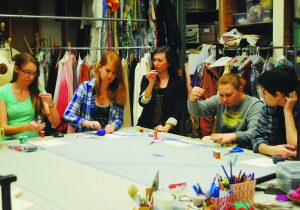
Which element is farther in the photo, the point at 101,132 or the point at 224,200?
the point at 101,132

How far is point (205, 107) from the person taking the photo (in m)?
3.15

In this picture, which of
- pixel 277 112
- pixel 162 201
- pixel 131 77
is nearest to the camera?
pixel 162 201

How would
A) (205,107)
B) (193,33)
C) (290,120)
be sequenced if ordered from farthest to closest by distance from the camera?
(193,33), (205,107), (290,120)

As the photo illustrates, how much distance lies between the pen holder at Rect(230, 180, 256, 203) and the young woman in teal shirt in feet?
6.01

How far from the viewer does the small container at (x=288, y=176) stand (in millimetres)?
1624

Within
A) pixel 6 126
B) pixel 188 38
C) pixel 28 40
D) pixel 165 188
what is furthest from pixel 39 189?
pixel 188 38

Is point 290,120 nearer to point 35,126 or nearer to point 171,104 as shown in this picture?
point 171,104

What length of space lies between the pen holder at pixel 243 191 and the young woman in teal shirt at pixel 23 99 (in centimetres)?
183

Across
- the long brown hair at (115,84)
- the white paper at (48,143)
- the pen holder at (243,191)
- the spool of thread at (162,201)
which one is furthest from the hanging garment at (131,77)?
the spool of thread at (162,201)

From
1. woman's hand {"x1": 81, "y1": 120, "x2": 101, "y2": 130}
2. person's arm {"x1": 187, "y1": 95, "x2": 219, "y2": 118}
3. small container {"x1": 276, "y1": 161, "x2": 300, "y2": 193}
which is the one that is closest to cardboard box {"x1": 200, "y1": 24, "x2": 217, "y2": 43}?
person's arm {"x1": 187, "y1": 95, "x2": 219, "y2": 118}

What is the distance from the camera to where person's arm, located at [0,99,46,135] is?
2820mm

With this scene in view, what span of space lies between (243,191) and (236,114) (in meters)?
1.48

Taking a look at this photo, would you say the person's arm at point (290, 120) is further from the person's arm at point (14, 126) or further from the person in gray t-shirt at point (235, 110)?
the person's arm at point (14, 126)

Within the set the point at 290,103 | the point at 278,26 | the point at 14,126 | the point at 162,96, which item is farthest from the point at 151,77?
the point at 278,26
